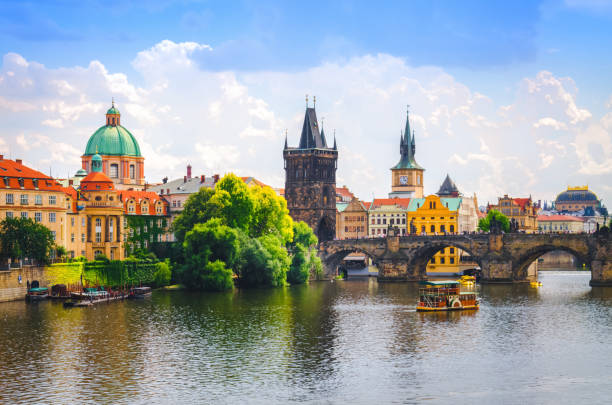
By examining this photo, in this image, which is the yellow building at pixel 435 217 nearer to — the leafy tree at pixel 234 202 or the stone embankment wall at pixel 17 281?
the leafy tree at pixel 234 202

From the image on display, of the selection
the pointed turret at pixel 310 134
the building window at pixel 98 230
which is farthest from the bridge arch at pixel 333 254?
the building window at pixel 98 230

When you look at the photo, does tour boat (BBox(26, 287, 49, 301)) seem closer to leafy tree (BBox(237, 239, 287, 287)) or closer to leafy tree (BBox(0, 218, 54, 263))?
leafy tree (BBox(0, 218, 54, 263))

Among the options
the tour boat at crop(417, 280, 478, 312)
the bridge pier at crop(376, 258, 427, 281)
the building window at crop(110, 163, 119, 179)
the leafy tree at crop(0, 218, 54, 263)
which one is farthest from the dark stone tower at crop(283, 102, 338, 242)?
the leafy tree at crop(0, 218, 54, 263)

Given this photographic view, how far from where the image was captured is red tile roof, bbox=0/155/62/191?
10265 cm

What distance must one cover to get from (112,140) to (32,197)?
226 feet

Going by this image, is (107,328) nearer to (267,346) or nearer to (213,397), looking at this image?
(267,346)

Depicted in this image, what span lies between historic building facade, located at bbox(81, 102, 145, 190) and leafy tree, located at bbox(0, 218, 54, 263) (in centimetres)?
6820

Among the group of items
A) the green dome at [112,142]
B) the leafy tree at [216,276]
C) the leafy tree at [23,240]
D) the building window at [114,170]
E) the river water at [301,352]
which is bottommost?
the river water at [301,352]

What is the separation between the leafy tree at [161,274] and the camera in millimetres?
114188

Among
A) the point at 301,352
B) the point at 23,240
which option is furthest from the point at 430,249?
the point at 301,352

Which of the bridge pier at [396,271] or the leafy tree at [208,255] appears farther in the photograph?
the bridge pier at [396,271]

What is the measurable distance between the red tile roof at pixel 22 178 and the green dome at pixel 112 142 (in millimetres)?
61485

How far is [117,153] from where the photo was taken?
17200cm

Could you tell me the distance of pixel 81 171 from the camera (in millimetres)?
160125
